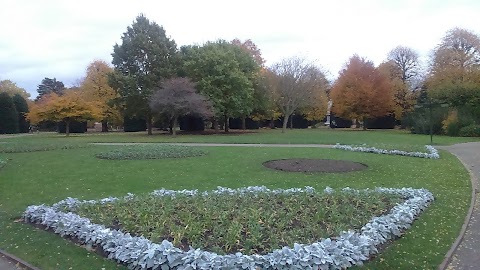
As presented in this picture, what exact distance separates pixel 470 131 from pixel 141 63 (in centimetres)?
2858

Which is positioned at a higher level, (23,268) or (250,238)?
(250,238)

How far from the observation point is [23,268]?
5.00 metres

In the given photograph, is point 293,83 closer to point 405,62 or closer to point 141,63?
point 141,63

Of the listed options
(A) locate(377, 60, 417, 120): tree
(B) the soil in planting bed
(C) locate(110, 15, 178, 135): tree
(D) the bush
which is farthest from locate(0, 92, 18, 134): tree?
(D) the bush

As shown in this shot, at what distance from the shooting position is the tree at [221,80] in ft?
118

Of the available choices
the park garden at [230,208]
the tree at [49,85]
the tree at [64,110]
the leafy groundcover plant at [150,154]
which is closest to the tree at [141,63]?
the tree at [64,110]

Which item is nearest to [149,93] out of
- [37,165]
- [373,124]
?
[37,165]

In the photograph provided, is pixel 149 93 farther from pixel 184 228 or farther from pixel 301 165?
pixel 184 228

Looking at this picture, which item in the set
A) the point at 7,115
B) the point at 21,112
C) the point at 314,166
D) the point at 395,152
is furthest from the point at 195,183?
the point at 21,112

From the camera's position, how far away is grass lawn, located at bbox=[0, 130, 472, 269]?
5.33 metres

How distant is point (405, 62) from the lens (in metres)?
53.2

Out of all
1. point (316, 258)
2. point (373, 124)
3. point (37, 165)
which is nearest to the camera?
point (316, 258)

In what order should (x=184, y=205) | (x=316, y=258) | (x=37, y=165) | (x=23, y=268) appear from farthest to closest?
(x=37, y=165) < (x=184, y=205) < (x=23, y=268) < (x=316, y=258)

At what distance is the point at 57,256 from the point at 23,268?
16.1 inches
